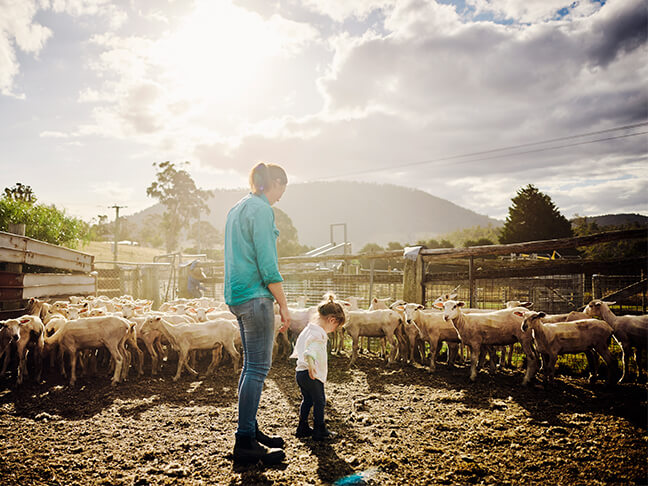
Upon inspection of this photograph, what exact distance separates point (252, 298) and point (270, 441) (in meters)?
1.55

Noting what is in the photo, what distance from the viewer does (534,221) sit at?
42.8 meters

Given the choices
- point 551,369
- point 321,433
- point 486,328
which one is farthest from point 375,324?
point 321,433

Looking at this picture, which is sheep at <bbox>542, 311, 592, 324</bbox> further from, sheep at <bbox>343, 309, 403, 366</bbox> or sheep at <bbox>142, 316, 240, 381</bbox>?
sheep at <bbox>142, 316, 240, 381</bbox>

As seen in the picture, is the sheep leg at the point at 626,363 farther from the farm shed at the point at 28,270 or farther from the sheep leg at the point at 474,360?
the farm shed at the point at 28,270

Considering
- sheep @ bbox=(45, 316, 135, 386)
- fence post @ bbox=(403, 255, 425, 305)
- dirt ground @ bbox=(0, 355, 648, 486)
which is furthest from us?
fence post @ bbox=(403, 255, 425, 305)

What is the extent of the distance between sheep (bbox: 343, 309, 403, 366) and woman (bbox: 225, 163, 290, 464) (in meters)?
4.94

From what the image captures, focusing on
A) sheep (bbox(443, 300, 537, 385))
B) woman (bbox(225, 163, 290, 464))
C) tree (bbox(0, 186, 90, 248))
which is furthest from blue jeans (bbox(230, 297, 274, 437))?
tree (bbox(0, 186, 90, 248))

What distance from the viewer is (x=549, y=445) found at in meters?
3.96

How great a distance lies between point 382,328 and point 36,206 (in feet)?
35.4

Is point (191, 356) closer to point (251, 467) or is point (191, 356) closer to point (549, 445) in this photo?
point (251, 467)

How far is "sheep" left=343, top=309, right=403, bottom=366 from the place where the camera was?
852cm

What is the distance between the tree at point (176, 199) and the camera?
56062 mm

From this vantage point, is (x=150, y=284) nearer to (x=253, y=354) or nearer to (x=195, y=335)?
(x=195, y=335)

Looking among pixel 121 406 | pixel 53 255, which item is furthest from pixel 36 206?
pixel 121 406
